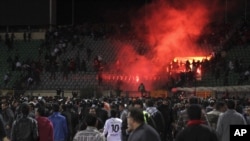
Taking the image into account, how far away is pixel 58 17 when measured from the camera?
147 feet

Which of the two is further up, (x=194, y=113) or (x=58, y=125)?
(x=194, y=113)

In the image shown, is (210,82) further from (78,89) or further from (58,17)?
(58,17)

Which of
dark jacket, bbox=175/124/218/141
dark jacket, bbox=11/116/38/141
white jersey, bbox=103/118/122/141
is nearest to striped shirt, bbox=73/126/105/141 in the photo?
dark jacket, bbox=175/124/218/141

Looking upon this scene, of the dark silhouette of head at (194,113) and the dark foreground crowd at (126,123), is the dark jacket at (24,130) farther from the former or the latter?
the dark silhouette of head at (194,113)

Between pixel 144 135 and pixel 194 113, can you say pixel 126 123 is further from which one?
pixel 144 135

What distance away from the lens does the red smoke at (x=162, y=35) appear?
36097 mm

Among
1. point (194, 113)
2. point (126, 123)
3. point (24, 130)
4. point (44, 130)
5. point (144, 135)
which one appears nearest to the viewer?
point (144, 135)

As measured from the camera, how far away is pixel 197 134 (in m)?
7.23

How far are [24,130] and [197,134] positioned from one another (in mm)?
3870

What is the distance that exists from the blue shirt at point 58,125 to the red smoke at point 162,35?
20.3 metres

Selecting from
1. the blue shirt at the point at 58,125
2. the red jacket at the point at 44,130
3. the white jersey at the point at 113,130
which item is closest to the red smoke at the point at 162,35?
the blue shirt at the point at 58,125

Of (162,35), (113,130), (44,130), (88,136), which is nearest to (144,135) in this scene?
(88,136)

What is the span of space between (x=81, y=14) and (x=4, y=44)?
7399 millimetres

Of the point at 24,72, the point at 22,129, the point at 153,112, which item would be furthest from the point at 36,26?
the point at 22,129
